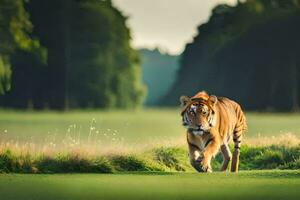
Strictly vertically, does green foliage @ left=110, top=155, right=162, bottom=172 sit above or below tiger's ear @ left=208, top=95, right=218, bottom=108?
below

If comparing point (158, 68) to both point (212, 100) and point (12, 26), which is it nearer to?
point (12, 26)

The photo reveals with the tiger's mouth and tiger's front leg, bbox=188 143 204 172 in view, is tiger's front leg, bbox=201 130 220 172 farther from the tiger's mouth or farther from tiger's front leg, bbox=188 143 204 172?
the tiger's mouth

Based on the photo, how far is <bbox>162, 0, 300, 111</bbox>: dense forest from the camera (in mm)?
58594

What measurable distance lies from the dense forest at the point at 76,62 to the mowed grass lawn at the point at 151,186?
45026 mm

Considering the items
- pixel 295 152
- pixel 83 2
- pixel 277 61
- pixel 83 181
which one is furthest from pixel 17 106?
pixel 83 181

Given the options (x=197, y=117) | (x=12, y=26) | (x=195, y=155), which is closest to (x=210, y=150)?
(x=195, y=155)

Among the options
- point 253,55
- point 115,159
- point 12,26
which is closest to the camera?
point 115,159

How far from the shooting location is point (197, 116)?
49.4ft

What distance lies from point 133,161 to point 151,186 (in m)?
3.69

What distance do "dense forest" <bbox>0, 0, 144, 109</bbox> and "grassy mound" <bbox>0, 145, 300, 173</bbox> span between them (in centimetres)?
4072

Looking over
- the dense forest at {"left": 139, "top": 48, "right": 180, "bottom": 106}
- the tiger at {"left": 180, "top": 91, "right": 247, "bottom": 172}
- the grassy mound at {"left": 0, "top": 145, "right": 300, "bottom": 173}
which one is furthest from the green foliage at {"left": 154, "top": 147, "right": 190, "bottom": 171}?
the dense forest at {"left": 139, "top": 48, "right": 180, "bottom": 106}

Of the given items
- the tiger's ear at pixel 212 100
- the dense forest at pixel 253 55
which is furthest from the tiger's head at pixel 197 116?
the dense forest at pixel 253 55

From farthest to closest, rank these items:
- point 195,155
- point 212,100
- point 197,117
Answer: point 212,100
point 195,155
point 197,117

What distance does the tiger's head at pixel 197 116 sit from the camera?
15.1 metres
